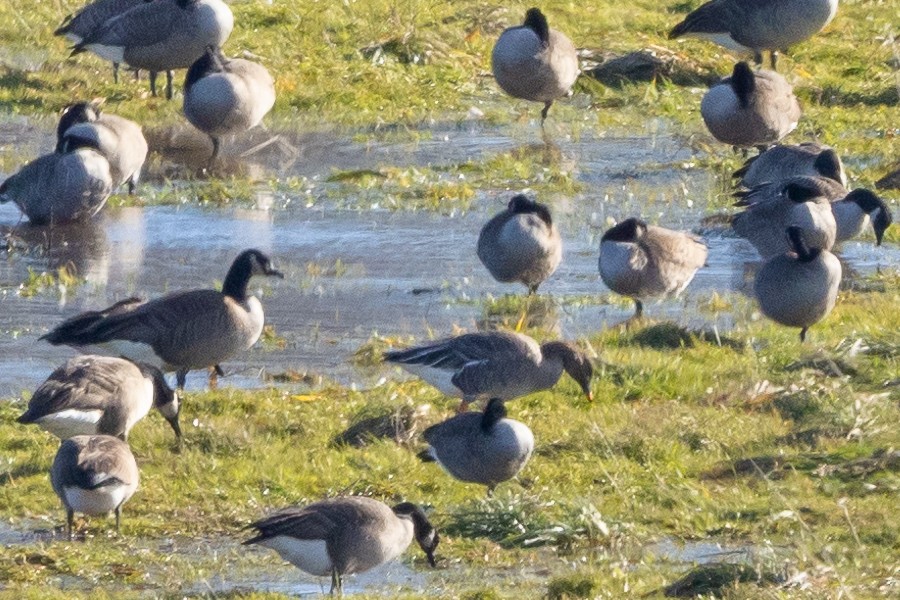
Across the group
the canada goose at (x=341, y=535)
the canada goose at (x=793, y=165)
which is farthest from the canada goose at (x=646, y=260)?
the canada goose at (x=341, y=535)

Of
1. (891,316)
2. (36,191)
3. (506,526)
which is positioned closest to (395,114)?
(36,191)

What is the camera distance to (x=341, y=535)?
7723mm

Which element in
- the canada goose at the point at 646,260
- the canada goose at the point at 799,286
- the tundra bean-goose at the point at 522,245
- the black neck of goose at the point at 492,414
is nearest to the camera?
the black neck of goose at the point at 492,414

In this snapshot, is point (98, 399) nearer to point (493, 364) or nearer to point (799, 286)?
point (493, 364)

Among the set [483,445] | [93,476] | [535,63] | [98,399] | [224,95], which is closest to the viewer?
[93,476]

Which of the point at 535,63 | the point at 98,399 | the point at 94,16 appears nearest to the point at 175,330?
the point at 98,399

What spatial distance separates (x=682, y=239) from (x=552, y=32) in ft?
18.5

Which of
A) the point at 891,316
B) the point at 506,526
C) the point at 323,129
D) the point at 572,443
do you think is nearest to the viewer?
the point at 506,526

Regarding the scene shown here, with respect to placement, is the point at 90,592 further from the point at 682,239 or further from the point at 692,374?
the point at 682,239

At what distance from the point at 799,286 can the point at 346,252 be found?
3.43 metres

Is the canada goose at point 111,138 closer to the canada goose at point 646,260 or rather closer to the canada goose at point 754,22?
the canada goose at point 646,260

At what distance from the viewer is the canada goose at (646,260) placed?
38.2 feet

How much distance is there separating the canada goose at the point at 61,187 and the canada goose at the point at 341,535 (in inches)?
253

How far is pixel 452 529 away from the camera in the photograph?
28.0ft
